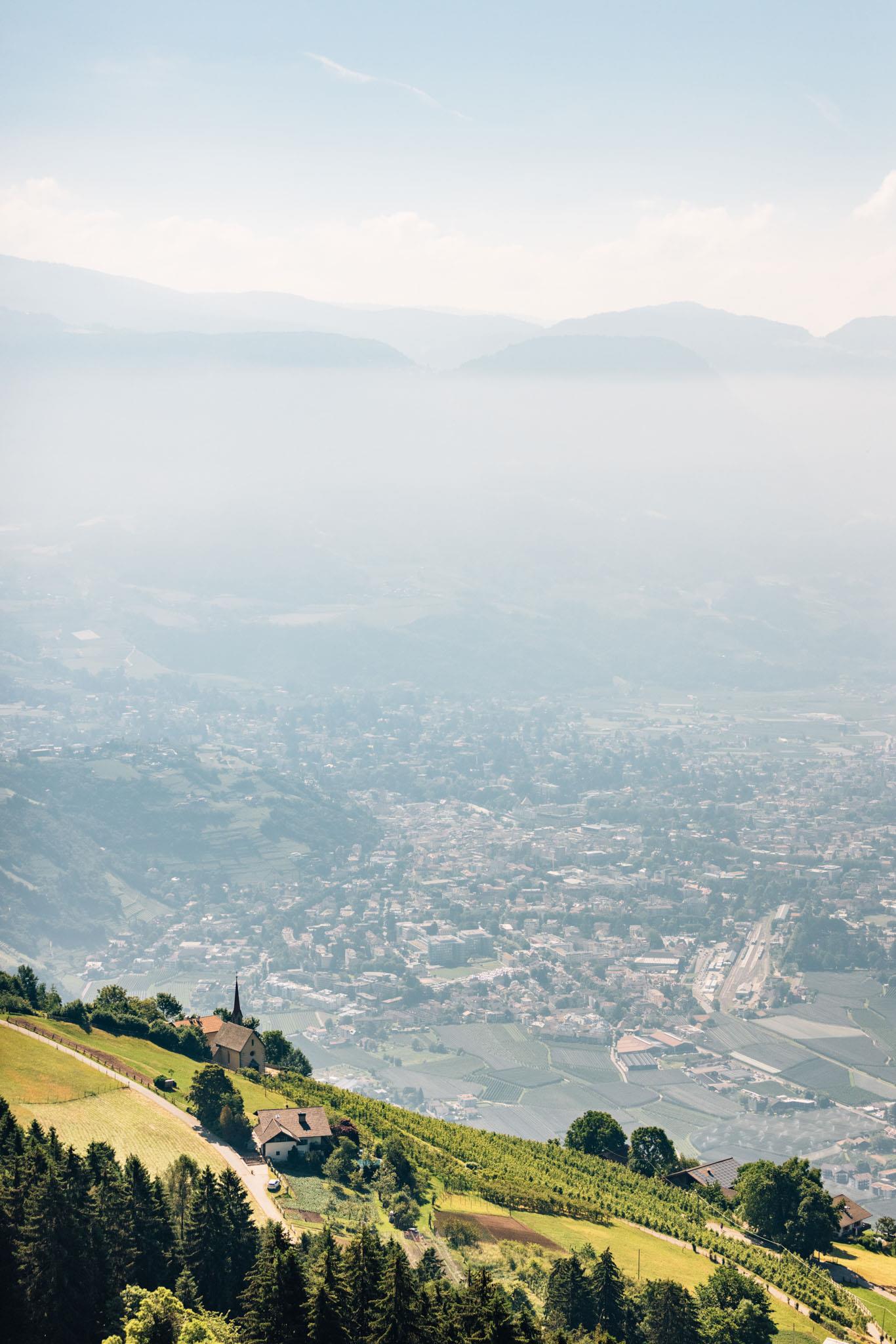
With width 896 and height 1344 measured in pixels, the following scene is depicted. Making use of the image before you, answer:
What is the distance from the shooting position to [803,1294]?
120 ft

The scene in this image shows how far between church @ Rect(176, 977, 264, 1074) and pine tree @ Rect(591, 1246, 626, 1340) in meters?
19.3

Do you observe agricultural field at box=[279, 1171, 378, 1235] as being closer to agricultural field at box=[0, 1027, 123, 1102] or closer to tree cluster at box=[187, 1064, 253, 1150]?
tree cluster at box=[187, 1064, 253, 1150]

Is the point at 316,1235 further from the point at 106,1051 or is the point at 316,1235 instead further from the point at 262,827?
the point at 262,827

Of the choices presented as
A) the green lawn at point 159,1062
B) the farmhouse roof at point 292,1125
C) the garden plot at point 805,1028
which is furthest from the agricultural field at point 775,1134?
the farmhouse roof at point 292,1125

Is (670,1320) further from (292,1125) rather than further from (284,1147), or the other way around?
(292,1125)

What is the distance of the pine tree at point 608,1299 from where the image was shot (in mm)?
30656

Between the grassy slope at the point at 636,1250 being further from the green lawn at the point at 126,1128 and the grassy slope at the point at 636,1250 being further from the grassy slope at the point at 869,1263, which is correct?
the green lawn at the point at 126,1128

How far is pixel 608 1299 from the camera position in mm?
30812

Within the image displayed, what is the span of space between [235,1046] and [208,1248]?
64.5 feet

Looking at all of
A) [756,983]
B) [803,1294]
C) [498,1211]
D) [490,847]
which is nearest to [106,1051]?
[498,1211]

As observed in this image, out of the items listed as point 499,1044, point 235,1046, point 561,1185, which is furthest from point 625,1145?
point 499,1044

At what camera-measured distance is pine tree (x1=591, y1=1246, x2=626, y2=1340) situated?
30.7m

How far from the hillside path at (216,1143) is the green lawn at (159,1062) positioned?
0.92 meters

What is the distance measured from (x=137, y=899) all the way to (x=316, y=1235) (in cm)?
12369
